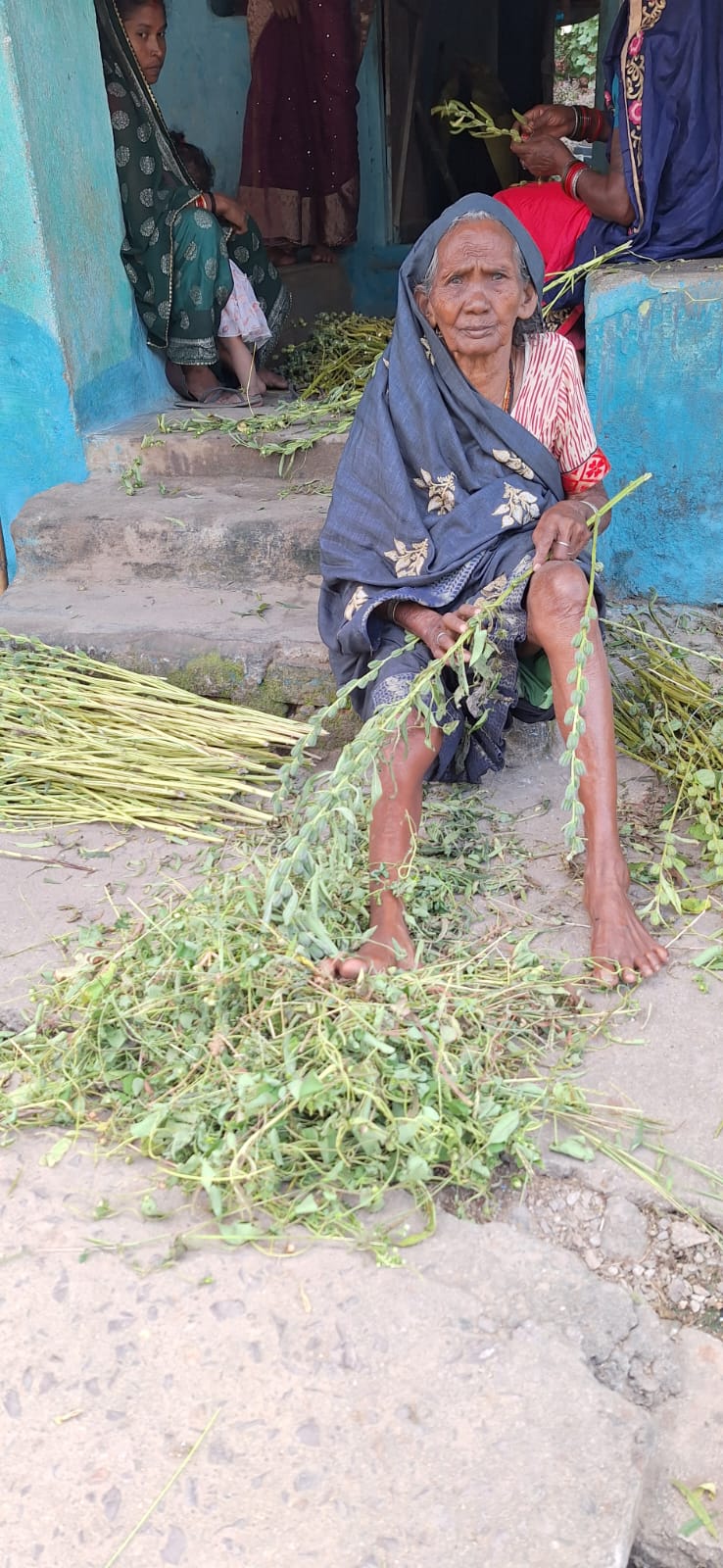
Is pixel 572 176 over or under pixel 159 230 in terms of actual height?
over

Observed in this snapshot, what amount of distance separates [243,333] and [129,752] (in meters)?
2.34

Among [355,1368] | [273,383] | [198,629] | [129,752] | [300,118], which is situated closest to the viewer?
[355,1368]

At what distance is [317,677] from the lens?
339 centimetres

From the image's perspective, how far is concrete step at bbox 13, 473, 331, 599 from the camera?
3850mm

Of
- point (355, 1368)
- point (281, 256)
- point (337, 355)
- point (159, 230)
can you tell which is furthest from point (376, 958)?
point (281, 256)

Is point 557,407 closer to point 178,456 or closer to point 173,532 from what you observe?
point 173,532

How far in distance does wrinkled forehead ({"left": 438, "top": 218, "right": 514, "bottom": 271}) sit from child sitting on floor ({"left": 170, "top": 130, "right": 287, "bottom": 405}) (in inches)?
82.7

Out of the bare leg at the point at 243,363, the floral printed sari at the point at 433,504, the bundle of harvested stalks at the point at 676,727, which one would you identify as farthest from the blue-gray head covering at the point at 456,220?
the bare leg at the point at 243,363

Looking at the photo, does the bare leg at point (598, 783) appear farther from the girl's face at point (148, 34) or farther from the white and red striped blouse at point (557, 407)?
the girl's face at point (148, 34)

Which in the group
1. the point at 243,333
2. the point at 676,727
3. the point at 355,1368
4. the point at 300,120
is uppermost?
the point at 300,120

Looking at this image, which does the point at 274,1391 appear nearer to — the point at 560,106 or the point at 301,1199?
the point at 301,1199

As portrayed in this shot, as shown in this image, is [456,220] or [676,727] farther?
[676,727]

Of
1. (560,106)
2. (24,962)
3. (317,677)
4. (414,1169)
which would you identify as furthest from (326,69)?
(414,1169)

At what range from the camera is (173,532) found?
3.94 meters
